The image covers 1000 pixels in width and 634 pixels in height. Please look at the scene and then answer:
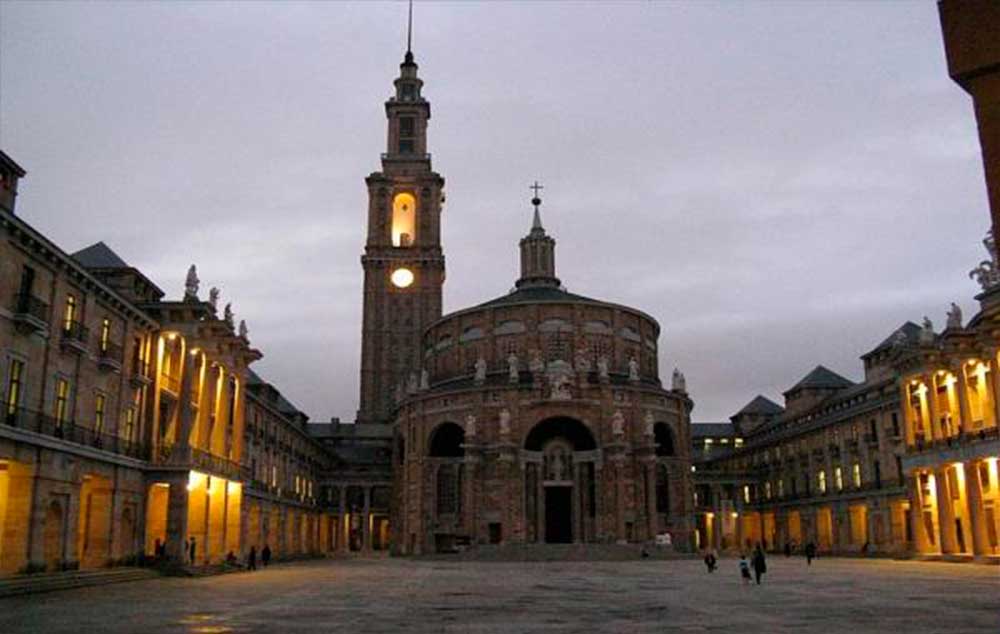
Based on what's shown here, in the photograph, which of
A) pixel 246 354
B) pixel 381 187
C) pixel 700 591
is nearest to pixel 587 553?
pixel 246 354

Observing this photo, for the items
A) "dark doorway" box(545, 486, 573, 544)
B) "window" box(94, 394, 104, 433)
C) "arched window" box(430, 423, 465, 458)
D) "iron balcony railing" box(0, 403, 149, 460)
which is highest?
"arched window" box(430, 423, 465, 458)

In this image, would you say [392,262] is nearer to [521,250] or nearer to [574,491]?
[521,250]

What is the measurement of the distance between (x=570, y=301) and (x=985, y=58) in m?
69.0

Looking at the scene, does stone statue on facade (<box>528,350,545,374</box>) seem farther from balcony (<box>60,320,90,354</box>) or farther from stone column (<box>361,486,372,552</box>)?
balcony (<box>60,320,90,354</box>)

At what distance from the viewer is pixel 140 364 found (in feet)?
129

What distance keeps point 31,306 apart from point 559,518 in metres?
45.4

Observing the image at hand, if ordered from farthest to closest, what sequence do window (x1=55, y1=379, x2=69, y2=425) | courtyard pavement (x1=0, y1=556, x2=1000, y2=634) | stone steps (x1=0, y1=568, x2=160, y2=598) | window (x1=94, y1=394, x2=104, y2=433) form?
window (x1=94, y1=394, x2=104, y2=433) < window (x1=55, y1=379, x2=69, y2=425) < stone steps (x1=0, y1=568, x2=160, y2=598) < courtyard pavement (x1=0, y1=556, x2=1000, y2=634)

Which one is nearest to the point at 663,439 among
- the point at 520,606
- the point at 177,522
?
the point at 177,522

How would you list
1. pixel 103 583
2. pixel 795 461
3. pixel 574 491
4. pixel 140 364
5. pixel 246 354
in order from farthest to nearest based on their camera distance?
pixel 795 461 < pixel 574 491 < pixel 246 354 < pixel 140 364 < pixel 103 583

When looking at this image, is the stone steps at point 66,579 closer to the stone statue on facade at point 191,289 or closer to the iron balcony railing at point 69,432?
the iron balcony railing at point 69,432

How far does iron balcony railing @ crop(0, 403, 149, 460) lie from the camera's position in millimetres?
28547

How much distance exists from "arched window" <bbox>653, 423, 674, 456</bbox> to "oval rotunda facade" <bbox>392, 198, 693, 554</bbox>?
0.12 metres

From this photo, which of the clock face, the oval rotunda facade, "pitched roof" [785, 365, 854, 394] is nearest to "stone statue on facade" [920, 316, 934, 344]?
the oval rotunda facade

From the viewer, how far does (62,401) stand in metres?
32.4
